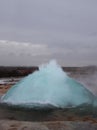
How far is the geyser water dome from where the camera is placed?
8.79 m

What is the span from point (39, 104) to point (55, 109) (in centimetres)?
68

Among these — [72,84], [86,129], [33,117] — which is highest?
[72,84]

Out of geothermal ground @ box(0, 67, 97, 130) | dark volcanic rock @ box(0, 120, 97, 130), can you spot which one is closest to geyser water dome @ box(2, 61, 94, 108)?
geothermal ground @ box(0, 67, 97, 130)

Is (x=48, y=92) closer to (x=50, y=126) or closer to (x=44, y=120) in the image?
(x=44, y=120)

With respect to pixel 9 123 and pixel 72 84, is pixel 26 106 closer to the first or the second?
pixel 72 84

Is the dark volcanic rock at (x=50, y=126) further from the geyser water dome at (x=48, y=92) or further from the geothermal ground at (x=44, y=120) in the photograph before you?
the geyser water dome at (x=48, y=92)

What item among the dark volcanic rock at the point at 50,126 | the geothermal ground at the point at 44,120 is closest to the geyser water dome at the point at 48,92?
the geothermal ground at the point at 44,120

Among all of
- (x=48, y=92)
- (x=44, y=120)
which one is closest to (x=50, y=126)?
(x=44, y=120)

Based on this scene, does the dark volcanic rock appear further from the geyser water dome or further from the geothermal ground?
the geyser water dome

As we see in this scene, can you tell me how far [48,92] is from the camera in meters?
9.17

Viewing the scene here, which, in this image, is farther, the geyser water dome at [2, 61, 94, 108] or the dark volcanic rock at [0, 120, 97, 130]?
the geyser water dome at [2, 61, 94, 108]

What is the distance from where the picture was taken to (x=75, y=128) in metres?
5.29

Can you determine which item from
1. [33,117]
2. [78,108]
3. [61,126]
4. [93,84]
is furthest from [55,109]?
[93,84]

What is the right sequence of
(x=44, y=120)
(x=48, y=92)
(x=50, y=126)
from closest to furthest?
(x=50, y=126), (x=44, y=120), (x=48, y=92)
